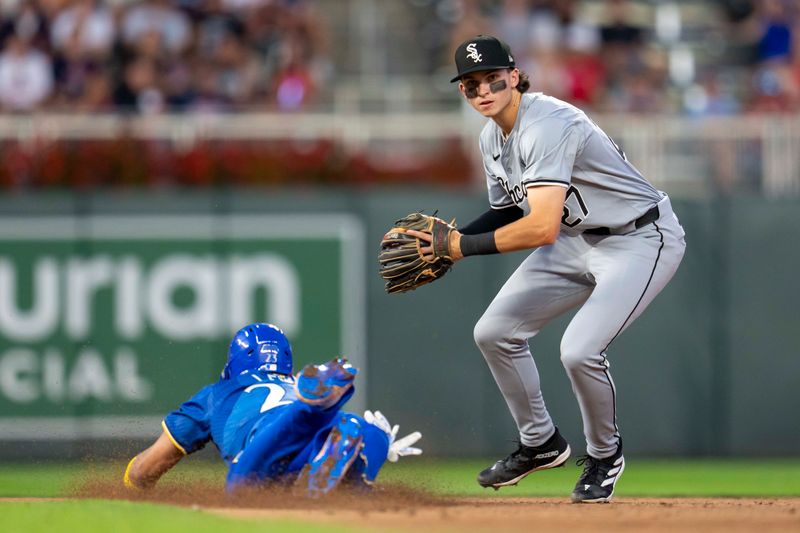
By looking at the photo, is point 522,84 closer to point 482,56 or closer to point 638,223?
point 482,56

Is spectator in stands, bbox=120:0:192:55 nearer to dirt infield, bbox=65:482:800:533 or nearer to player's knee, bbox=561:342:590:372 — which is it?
dirt infield, bbox=65:482:800:533

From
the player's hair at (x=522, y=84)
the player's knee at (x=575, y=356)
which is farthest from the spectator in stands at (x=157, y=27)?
the player's knee at (x=575, y=356)

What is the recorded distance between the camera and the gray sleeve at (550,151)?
240 inches

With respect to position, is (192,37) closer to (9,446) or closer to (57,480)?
(9,446)

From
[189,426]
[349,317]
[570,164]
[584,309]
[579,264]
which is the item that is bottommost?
[349,317]

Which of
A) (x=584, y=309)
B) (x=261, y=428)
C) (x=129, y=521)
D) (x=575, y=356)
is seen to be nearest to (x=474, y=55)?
(x=584, y=309)

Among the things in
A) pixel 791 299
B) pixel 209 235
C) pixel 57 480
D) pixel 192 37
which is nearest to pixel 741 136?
pixel 791 299

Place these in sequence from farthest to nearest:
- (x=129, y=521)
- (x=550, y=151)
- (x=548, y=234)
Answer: (x=550, y=151), (x=548, y=234), (x=129, y=521)

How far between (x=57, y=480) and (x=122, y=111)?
4.09m

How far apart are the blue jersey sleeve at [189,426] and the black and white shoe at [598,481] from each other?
6.12ft

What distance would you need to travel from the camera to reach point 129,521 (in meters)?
5.40

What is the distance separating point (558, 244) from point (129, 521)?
2.56 meters

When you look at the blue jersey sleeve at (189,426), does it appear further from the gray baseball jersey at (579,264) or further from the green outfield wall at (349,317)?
the green outfield wall at (349,317)

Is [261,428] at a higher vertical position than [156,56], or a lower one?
lower
